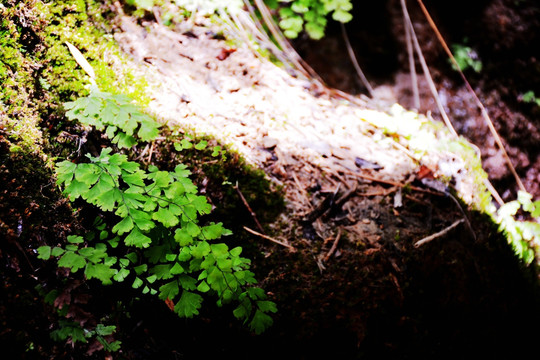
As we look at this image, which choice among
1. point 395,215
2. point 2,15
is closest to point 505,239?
point 395,215

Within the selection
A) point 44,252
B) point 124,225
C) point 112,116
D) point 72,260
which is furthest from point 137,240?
point 112,116

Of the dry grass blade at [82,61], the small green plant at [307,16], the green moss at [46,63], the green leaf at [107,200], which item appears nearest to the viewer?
the green leaf at [107,200]

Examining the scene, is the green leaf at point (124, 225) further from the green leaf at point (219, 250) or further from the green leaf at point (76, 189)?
the green leaf at point (219, 250)

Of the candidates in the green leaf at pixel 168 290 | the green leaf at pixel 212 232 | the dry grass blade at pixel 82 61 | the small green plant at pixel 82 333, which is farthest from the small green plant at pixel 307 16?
the small green plant at pixel 82 333

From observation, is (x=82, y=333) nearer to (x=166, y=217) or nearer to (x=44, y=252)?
(x=44, y=252)

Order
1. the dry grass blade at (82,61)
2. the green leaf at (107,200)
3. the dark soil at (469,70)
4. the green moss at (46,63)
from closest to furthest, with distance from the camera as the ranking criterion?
1. the green leaf at (107,200)
2. the green moss at (46,63)
3. the dry grass blade at (82,61)
4. the dark soil at (469,70)

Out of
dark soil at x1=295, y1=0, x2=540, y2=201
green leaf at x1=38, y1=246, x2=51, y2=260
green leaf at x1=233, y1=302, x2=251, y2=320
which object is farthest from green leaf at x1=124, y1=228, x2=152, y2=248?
dark soil at x1=295, y1=0, x2=540, y2=201
